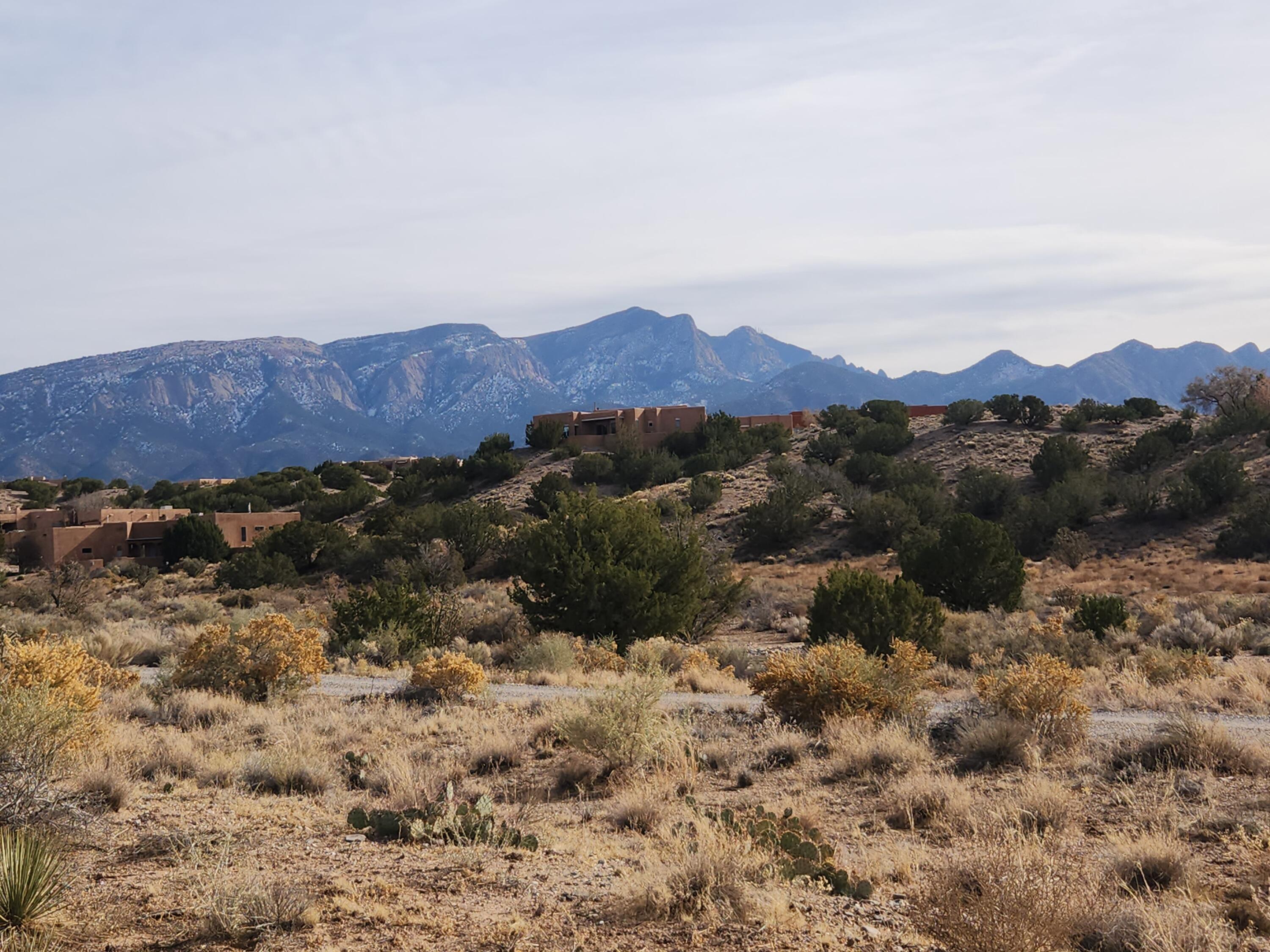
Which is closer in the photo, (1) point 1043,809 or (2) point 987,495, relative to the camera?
(1) point 1043,809

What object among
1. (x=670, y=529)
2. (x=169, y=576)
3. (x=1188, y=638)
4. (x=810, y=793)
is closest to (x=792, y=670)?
(x=810, y=793)

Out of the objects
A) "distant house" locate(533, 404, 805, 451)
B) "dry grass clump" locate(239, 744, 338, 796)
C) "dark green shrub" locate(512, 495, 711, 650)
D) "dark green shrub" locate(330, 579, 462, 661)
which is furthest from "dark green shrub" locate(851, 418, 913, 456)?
"dry grass clump" locate(239, 744, 338, 796)

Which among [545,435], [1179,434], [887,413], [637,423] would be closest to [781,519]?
[1179,434]

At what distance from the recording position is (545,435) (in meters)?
74.4

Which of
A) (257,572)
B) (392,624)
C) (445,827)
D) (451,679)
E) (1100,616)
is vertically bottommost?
(257,572)

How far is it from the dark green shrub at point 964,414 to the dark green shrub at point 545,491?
90.0 ft

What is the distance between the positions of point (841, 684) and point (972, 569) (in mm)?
18051

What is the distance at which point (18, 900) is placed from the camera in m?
5.63

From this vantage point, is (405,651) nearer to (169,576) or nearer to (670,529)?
(670,529)

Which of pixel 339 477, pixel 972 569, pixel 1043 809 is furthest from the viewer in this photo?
pixel 339 477

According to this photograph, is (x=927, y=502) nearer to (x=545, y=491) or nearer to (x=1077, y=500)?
(x=1077, y=500)

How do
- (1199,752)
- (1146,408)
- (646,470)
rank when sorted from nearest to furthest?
1. (1199,752)
2. (646,470)
3. (1146,408)

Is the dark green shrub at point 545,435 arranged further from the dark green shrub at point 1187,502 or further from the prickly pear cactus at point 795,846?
the prickly pear cactus at point 795,846

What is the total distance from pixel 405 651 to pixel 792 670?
1036 cm
